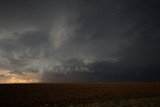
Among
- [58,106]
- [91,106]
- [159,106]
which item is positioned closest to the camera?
[159,106]

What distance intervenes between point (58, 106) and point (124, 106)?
7605 millimetres

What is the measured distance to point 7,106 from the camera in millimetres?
26953

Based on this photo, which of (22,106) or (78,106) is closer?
(78,106)

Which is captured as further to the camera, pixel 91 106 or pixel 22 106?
pixel 22 106

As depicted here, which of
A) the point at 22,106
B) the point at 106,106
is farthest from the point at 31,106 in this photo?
the point at 106,106

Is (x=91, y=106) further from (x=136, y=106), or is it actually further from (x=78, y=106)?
(x=136, y=106)

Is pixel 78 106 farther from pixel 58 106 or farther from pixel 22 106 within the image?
pixel 22 106

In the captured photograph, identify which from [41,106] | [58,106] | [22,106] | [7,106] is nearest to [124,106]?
[58,106]

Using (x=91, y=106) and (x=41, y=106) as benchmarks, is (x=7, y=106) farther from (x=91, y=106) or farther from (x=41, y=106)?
(x=91, y=106)

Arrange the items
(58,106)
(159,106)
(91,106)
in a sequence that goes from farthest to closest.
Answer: (58,106) < (91,106) < (159,106)

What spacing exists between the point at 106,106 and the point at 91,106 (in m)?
1.65

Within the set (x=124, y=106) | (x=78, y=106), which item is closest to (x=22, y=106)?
(x=78, y=106)

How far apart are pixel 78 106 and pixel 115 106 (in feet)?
13.2

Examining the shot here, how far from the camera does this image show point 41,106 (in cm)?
2577
